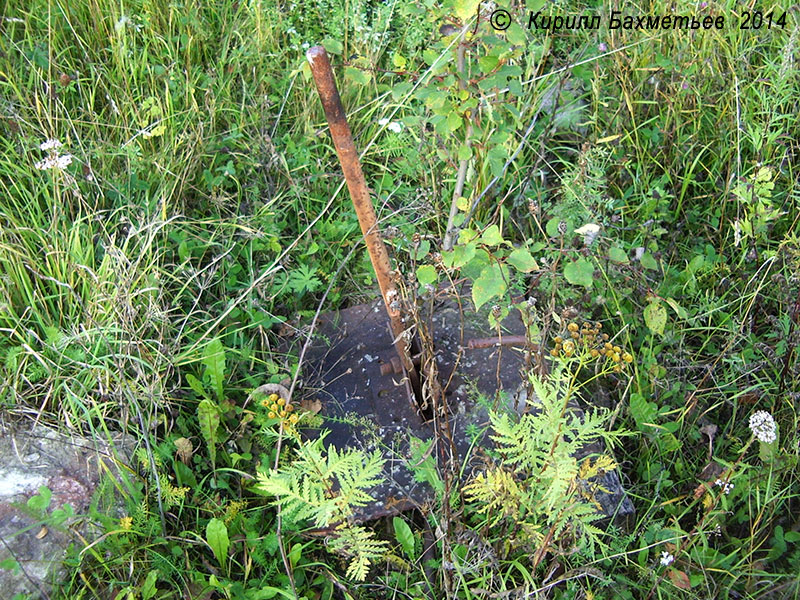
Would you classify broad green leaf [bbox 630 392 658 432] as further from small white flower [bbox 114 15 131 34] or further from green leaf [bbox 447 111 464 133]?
small white flower [bbox 114 15 131 34]

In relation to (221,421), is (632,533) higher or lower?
lower

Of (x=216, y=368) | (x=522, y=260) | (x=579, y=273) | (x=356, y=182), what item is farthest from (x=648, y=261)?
(x=216, y=368)

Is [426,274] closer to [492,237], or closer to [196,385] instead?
[492,237]

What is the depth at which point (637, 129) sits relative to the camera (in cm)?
262

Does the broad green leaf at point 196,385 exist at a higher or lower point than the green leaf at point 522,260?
lower

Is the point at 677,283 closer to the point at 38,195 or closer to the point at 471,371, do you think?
the point at 471,371

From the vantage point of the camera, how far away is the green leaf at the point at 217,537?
1752 millimetres

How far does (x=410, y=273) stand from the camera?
5.75 feet

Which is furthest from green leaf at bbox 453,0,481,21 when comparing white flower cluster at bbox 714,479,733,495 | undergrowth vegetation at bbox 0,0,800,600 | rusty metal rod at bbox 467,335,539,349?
white flower cluster at bbox 714,479,733,495

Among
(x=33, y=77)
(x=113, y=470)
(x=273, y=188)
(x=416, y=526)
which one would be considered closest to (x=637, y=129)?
(x=273, y=188)

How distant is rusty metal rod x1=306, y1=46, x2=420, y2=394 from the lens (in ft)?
4.76

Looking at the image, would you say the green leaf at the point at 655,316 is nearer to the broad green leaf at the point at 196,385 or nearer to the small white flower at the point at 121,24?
the broad green leaf at the point at 196,385

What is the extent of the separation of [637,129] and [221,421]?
196 cm

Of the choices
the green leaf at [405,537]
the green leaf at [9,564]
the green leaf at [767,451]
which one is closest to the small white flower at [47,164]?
the green leaf at [9,564]
